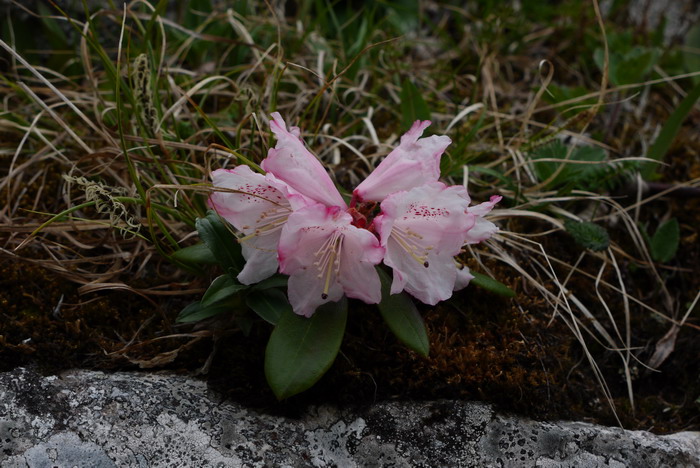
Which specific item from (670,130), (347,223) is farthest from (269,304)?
(670,130)

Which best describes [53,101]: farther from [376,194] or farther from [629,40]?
[629,40]

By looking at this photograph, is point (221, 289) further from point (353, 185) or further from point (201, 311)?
point (353, 185)

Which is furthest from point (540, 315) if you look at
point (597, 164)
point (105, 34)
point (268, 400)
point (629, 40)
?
point (105, 34)

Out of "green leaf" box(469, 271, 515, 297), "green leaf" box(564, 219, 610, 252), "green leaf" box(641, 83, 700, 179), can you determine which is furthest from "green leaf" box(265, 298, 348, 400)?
"green leaf" box(641, 83, 700, 179)

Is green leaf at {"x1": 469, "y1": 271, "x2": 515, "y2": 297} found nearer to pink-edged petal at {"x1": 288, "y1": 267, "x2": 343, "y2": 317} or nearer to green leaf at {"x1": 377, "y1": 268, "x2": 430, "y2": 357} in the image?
green leaf at {"x1": 377, "y1": 268, "x2": 430, "y2": 357}

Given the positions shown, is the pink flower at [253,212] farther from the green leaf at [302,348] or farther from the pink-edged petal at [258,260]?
the green leaf at [302,348]

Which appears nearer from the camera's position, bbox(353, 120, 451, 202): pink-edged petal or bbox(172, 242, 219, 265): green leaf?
bbox(353, 120, 451, 202): pink-edged petal

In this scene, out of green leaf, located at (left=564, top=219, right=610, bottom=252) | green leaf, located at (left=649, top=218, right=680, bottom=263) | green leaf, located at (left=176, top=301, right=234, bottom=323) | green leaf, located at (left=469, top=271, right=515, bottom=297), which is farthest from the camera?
green leaf, located at (left=649, top=218, right=680, bottom=263)
